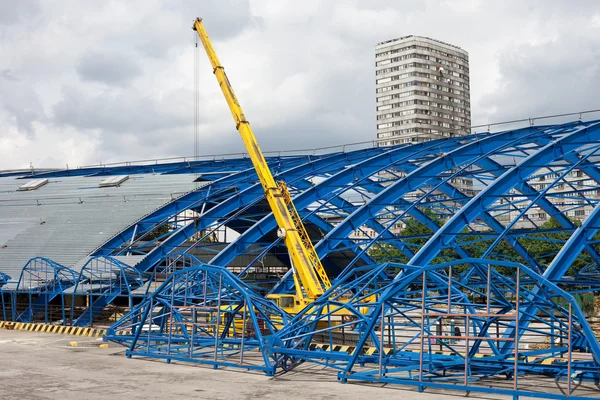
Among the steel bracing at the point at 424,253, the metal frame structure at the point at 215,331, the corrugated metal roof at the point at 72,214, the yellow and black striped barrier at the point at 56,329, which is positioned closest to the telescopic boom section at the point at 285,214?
the steel bracing at the point at 424,253

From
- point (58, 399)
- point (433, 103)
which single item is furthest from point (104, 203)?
point (433, 103)

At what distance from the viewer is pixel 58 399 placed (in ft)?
64.6

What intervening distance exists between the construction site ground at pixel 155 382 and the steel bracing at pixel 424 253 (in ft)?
2.70

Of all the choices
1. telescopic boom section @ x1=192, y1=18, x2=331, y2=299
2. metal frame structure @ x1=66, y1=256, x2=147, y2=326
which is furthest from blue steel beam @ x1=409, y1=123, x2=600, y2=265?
metal frame structure @ x1=66, y1=256, x2=147, y2=326

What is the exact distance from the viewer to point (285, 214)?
36875 mm

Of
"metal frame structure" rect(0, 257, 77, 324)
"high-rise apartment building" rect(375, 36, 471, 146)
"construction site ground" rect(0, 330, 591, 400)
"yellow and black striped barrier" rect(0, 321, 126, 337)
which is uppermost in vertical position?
"high-rise apartment building" rect(375, 36, 471, 146)

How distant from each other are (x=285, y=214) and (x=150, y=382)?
15.4m

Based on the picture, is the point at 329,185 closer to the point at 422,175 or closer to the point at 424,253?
the point at 422,175

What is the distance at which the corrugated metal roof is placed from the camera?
51.2 metres

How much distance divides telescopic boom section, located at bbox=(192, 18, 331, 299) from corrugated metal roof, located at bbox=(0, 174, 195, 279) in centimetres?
1250

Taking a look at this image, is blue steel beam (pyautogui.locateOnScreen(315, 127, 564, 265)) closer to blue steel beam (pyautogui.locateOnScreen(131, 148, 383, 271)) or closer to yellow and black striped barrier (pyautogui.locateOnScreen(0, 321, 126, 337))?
blue steel beam (pyautogui.locateOnScreen(131, 148, 383, 271))

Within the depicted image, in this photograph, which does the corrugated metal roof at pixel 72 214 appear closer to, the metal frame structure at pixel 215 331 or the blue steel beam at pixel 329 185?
the blue steel beam at pixel 329 185

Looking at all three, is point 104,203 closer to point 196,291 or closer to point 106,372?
point 196,291

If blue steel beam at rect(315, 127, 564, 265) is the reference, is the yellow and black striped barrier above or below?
below
